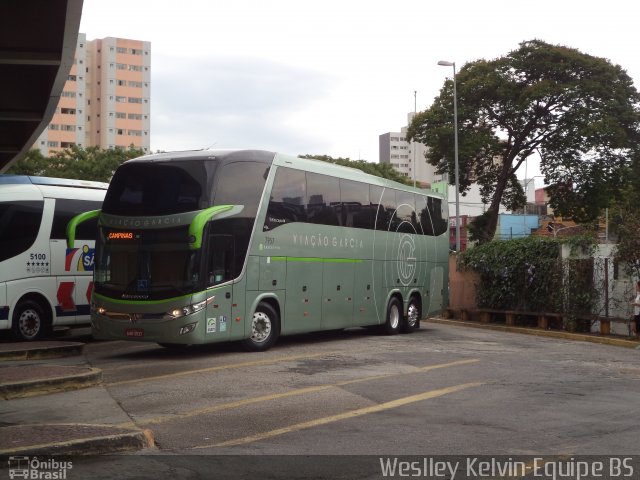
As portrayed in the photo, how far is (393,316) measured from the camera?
2194cm

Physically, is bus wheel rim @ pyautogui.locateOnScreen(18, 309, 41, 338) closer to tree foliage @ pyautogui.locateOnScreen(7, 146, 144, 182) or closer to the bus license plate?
the bus license plate

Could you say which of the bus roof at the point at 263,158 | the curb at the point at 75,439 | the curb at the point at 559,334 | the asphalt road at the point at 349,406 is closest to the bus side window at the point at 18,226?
the asphalt road at the point at 349,406

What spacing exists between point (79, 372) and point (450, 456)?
6325 millimetres

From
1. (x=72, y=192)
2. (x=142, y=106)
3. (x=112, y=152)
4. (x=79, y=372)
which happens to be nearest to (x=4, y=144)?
(x=72, y=192)

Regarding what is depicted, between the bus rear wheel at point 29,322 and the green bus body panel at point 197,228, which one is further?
the bus rear wheel at point 29,322

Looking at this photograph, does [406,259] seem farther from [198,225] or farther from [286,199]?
[198,225]

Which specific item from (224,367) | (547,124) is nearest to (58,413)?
(224,367)

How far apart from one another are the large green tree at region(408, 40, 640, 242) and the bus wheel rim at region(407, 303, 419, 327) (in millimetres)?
18318

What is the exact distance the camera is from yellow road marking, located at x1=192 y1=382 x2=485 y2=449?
8.04 m

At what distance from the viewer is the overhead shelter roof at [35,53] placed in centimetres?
1077

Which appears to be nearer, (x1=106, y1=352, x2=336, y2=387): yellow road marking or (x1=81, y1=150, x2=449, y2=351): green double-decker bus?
(x1=106, y1=352, x2=336, y2=387): yellow road marking

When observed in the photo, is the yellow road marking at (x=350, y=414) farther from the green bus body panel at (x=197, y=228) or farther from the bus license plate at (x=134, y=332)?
the bus license plate at (x=134, y=332)

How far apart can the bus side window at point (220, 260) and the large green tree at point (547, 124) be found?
27.0m

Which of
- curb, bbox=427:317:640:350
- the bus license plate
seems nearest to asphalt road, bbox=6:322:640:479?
the bus license plate
